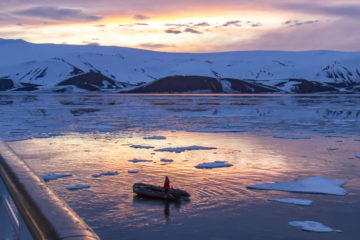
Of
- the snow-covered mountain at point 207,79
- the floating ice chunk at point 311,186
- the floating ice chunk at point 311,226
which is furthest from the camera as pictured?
the snow-covered mountain at point 207,79

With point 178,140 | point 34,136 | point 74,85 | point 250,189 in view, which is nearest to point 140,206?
point 250,189

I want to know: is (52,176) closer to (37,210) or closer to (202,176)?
(202,176)

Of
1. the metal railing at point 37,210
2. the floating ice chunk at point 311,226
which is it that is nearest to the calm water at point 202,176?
the floating ice chunk at point 311,226

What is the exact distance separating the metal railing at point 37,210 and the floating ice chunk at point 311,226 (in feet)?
26.0

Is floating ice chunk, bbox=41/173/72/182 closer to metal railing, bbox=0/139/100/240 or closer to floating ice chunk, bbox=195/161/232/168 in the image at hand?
floating ice chunk, bbox=195/161/232/168

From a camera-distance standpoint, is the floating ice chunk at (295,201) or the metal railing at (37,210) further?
the floating ice chunk at (295,201)

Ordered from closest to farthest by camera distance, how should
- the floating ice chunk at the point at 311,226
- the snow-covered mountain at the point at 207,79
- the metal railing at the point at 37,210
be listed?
the metal railing at the point at 37,210 → the floating ice chunk at the point at 311,226 → the snow-covered mountain at the point at 207,79

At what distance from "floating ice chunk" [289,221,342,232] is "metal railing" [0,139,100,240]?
7.93 metres

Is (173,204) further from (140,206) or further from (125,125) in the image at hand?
(125,125)

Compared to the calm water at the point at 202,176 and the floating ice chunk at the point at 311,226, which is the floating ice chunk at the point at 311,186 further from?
the floating ice chunk at the point at 311,226

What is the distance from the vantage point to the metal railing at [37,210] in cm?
120

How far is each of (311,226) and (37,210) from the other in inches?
337

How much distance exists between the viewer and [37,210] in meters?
1.37

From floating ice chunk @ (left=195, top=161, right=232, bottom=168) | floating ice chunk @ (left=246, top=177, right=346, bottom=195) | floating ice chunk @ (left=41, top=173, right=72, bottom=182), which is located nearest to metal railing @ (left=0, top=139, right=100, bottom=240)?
floating ice chunk @ (left=246, top=177, right=346, bottom=195)
